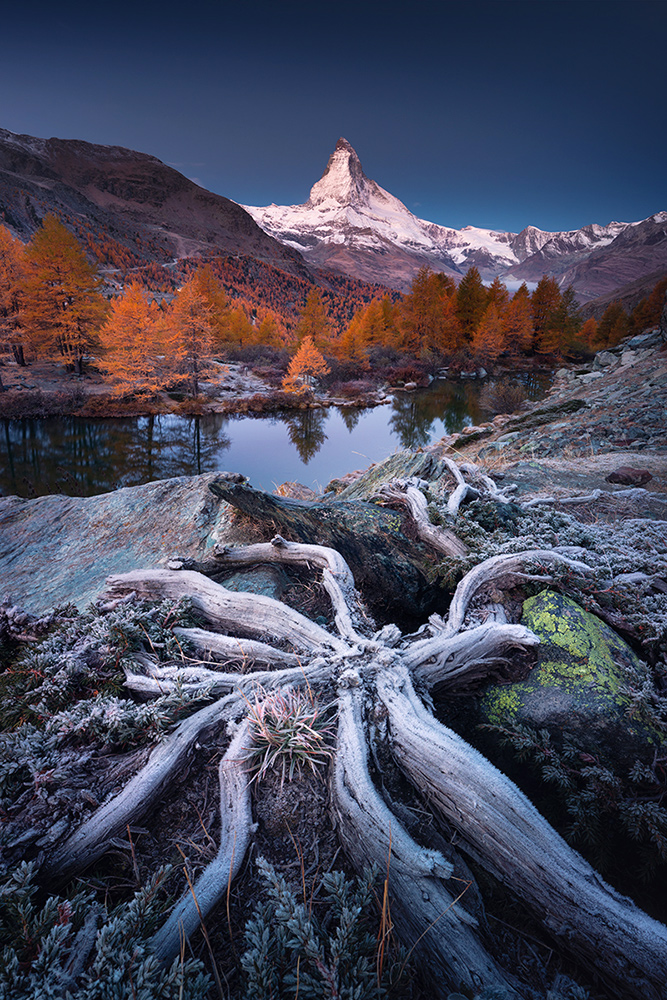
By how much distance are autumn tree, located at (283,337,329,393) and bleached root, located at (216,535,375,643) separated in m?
31.9

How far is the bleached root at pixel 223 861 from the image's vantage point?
1614 millimetres

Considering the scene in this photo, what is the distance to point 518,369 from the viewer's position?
4788 cm

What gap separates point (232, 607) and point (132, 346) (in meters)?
30.7

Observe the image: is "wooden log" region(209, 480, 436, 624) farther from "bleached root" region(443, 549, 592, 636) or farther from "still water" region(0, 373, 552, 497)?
"still water" region(0, 373, 552, 497)

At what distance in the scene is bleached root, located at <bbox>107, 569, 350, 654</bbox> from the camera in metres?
3.19

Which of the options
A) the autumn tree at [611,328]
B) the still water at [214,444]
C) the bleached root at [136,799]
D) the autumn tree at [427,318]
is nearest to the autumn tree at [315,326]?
the autumn tree at [427,318]

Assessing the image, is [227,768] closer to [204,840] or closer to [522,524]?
[204,840]

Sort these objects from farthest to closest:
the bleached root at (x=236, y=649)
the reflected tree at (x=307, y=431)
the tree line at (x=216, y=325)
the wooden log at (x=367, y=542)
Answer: the tree line at (x=216, y=325), the reflected tree at (x=307, y=431), the wooden log at (x=367, y=542), the bleached root at (x=236, y=649)

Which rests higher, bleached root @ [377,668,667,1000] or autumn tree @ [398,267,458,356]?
autumn tree @ [398,267,458,356]

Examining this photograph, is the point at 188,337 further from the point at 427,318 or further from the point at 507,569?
the point at 507,569

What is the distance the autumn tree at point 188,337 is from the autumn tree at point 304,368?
Answer: 7.01 metres

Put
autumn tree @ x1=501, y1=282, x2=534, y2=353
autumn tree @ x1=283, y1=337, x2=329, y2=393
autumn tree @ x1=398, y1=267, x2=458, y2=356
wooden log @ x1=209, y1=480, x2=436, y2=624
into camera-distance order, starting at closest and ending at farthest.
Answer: wooden log @ x1=209, y1=480, x2=436, y2=624, autumn tree @ x1=283, y1=337, x2=329, y2=393, autumn tree @ x1=398, y1=267, x2=458, y2=356, autumn tree @ x1=501, y1=282, x2=534, y2=353

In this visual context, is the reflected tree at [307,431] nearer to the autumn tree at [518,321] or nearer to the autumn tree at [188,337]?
the autumn tree at [188,337]

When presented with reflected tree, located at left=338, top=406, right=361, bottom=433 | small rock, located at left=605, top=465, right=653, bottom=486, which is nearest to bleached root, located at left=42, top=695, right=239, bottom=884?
small rock, located at left=605, top=465, right=653, bottom=486
